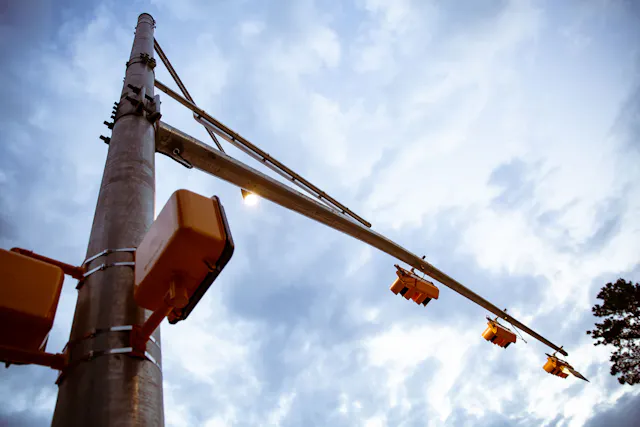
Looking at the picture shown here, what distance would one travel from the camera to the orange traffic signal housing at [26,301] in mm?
2059

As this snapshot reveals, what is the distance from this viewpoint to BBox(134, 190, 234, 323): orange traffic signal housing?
2.07 meters

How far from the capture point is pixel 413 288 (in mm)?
9047

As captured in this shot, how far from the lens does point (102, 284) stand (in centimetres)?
254

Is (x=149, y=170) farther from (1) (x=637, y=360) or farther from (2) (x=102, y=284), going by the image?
(1) (x=637, y=360)

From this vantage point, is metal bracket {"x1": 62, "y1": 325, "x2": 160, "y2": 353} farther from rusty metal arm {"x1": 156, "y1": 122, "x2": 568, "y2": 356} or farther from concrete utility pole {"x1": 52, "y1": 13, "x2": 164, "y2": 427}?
rusty metal arm {"x1": 156, "y1": 122, "x2": 568, "y2": 356}

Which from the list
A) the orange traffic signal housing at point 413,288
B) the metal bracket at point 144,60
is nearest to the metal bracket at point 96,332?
the metal bracket at point 144,60

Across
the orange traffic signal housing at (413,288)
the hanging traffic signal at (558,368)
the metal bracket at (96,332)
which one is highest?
the orange traffic signal housing at (413,288)

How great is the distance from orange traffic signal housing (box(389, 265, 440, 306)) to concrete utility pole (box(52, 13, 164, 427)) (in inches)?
267

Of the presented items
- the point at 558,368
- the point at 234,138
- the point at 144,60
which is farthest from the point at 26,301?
the point at 558,368

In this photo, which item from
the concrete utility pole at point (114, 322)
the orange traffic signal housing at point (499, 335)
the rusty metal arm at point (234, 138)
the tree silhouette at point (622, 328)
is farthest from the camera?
the tree silhouette at point (622, 328)

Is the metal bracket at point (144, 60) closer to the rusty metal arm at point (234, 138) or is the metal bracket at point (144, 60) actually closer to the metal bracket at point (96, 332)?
the rusty metal arm at point (234, 138)

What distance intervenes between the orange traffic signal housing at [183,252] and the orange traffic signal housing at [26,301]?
1.59 ft

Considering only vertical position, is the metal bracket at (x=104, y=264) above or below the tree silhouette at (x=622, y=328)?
below

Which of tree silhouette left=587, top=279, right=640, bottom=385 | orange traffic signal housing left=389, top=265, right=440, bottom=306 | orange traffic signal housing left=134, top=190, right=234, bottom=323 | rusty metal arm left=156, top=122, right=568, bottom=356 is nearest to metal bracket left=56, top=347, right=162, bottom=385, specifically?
orange traffic signal housing left=134, top=190, right=234, bottom=323
